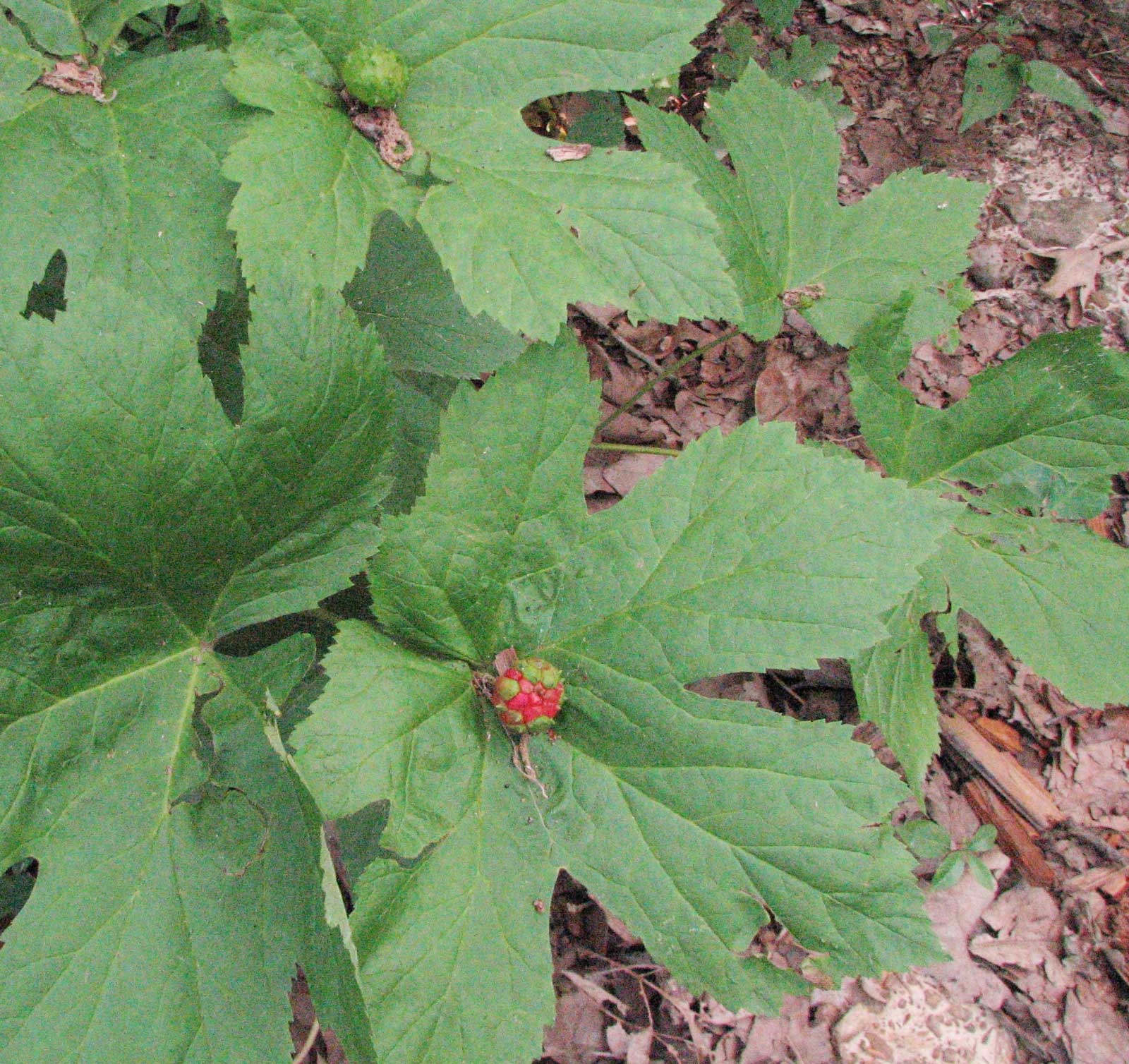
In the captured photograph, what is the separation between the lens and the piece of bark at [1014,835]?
2.56 metres

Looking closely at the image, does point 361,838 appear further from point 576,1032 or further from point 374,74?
point 374,74

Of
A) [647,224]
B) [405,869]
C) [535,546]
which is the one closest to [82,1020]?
[405,869]

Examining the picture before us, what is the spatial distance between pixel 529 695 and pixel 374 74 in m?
1.09

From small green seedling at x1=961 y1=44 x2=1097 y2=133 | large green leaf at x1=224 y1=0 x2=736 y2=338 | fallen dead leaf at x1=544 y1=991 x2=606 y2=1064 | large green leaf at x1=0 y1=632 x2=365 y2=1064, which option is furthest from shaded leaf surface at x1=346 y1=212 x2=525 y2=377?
small green seedling at x1=961 y1=44 x2=1097 y2=133

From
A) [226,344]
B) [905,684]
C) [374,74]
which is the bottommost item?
[905,684]

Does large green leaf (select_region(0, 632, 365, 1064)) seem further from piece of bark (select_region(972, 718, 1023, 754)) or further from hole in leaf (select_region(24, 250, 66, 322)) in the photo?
piece of bark (select_region(972, 718, 1023, 754))

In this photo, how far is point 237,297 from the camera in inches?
69.4

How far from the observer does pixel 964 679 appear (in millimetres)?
2746

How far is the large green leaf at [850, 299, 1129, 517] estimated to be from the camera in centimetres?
208

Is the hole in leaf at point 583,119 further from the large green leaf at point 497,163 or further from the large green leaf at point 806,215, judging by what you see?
the large green leaf at point 497,163

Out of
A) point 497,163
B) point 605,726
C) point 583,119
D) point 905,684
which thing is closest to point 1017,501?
point 905,684

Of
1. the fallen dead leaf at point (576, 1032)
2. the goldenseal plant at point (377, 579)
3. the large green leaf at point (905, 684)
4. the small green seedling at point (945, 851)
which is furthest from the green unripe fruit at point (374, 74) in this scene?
the small green seedling at point (945, 851)

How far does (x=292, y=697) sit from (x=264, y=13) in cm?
122

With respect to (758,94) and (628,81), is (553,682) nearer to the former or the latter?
(628,81)
